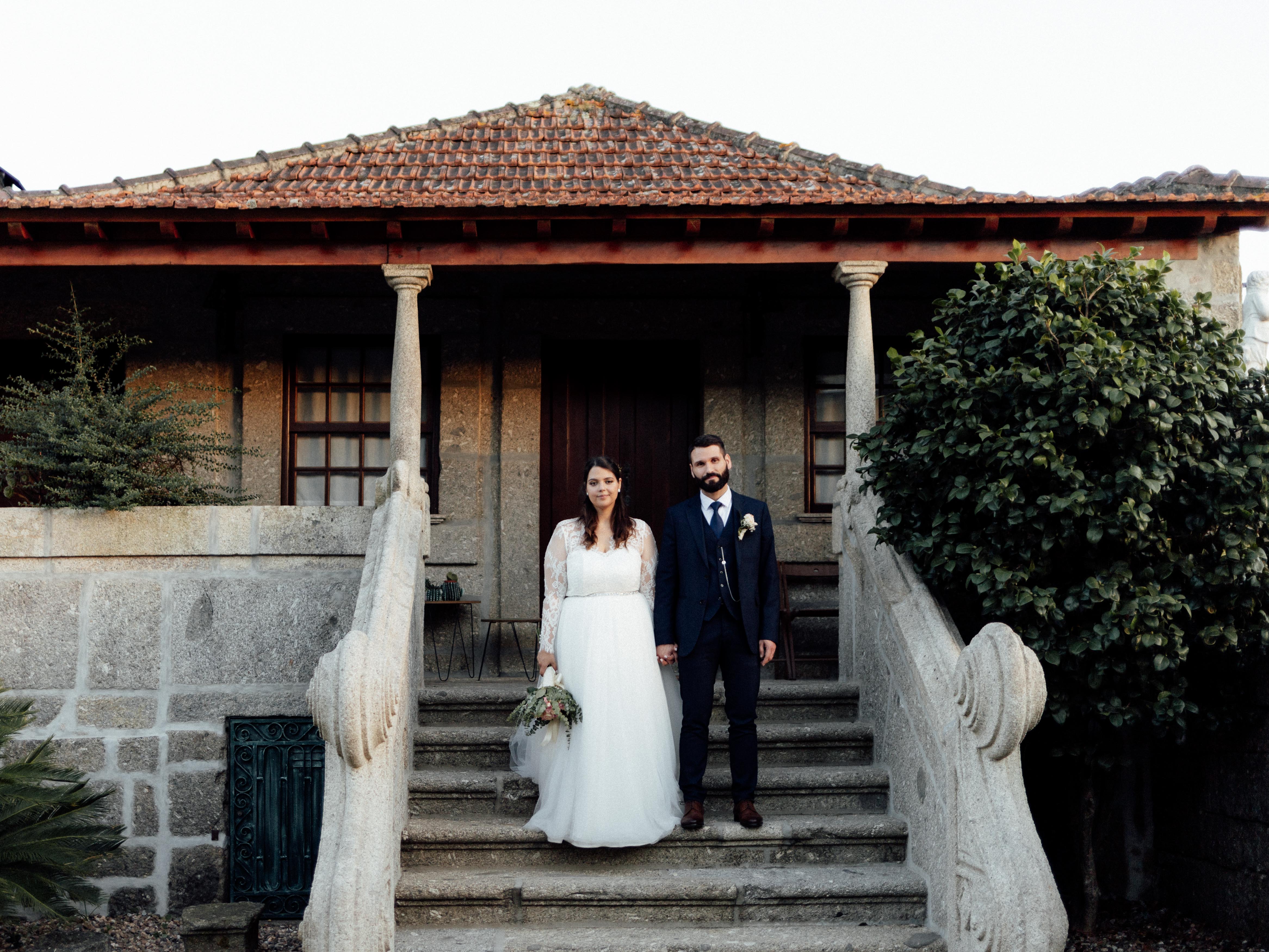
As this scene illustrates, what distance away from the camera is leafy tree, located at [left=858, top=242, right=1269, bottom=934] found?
4.92m

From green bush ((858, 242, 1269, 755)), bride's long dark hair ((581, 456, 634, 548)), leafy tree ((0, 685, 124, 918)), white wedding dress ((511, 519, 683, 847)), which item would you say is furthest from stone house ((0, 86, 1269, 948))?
bride's long dark hair ((581, 456, 634, 548))

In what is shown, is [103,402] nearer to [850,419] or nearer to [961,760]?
[850,419]

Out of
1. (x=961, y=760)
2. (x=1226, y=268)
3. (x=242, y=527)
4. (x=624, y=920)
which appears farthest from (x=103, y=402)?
(x=1226, y=268)

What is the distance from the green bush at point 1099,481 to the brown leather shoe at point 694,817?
1.51 metres

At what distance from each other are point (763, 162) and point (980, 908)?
6.21 metres

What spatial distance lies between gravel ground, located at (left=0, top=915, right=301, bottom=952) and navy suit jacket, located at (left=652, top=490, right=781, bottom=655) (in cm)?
245

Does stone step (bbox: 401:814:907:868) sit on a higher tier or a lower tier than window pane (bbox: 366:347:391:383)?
lower

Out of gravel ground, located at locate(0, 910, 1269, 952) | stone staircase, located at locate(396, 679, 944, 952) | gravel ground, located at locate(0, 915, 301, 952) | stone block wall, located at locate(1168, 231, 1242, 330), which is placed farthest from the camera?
stone block wall, located at locate(1168, 231, 1242, 330)

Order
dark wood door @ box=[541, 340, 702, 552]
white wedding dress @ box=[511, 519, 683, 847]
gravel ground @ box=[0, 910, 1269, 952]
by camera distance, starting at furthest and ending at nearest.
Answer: dark wood door @ box=[541, 340, 702, 552] < gravel ground @ box=[0, 910, 1269, 952] < white wedding dress @ box=[511, 519, 683, 847]

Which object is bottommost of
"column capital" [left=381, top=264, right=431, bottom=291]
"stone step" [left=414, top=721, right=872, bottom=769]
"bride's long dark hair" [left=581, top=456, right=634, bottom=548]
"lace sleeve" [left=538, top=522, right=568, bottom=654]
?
"stone step" [left=414, top=721, right=872, bottom=769]

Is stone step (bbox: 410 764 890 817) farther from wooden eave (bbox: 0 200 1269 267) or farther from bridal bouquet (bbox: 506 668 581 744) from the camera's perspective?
wooden eave (bbox: 0 200 1269 267)

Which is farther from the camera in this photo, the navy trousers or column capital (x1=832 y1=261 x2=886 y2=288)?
column capital (x1=832 y1=261 x2=886 y2=288)

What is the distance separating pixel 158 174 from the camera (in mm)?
8086

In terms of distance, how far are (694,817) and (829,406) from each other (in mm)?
4553
